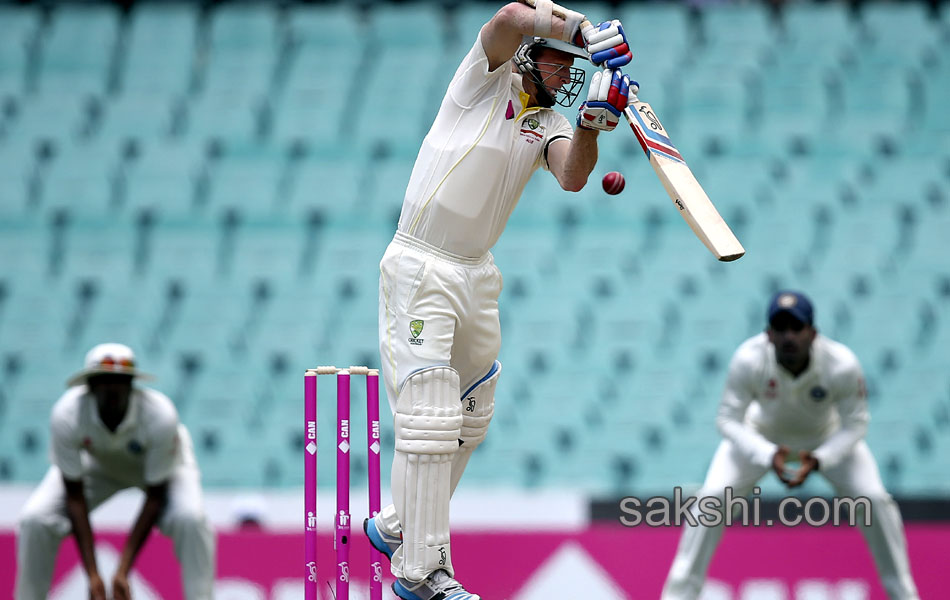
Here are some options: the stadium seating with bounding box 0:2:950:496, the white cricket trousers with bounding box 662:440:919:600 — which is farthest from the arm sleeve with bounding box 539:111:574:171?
the stadium seating with bounding box 0:2:950:496

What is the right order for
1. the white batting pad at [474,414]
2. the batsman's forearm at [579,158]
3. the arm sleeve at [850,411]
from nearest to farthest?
the batsman's forearm at [579,158]
the white batting pad at [474,414]
the arm sleeve at [850,411]

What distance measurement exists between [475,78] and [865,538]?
2691 millimetres

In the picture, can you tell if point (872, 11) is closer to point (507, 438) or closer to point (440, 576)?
point (507, 438)

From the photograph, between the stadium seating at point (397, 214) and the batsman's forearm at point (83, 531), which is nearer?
the batsman's forearm at point (83, 531)

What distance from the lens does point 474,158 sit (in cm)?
288

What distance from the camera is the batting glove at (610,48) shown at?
259cm

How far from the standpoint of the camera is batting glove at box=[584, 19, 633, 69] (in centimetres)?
259

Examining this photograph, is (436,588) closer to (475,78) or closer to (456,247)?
(456,247)

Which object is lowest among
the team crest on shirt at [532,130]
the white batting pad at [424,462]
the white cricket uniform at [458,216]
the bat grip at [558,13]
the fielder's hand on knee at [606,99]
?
the white batting pad at [424,462]

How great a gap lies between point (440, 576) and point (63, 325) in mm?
4739

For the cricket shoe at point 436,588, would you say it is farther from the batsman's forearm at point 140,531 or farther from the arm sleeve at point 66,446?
the arm sleeve at point 66,446

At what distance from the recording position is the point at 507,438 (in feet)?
21.5

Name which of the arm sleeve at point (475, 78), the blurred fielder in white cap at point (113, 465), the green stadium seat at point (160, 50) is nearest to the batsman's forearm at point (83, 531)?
the blurred fielder in white cap at point (113, 465)

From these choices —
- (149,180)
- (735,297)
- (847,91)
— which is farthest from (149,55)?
(847,91)
